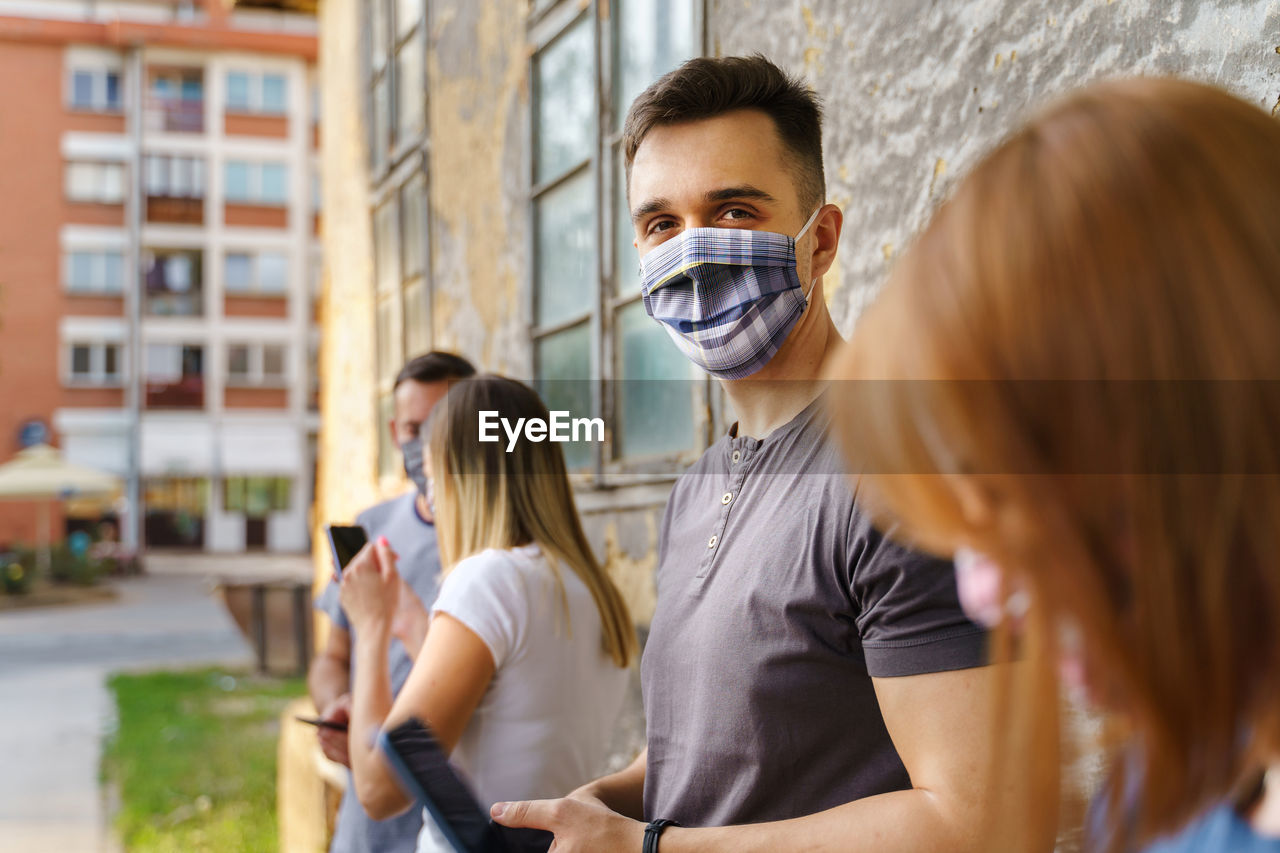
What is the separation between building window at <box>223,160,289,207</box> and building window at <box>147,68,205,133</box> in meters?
1.45

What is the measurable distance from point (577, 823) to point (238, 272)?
108ft

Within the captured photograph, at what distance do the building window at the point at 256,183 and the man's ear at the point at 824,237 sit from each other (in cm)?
3279

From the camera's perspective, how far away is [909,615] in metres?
1.25

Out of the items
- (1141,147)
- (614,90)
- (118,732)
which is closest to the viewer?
(1141,147)

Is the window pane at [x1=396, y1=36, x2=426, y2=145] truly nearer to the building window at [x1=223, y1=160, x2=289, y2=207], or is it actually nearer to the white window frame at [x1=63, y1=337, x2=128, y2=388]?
the white window frame at [x1=63, y1=337, x2=128, y2=388]

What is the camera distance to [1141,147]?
70 centimetres

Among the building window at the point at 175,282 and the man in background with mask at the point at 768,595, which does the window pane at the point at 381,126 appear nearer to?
the man in background with mask at the point at 768,595

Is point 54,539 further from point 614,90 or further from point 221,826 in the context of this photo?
point 614,90

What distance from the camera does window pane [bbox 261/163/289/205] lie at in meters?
32.5

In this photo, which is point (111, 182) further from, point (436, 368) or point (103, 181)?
point (436, 368)

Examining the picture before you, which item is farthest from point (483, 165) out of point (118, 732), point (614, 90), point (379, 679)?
point (118, 732)

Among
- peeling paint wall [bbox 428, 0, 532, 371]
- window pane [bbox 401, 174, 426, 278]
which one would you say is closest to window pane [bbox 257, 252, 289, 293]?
window pane [bbox 401, 174, 426, 278]

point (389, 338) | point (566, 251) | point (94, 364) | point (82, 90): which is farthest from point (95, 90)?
point (566, 251)

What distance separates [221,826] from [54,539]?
26.0 metres
